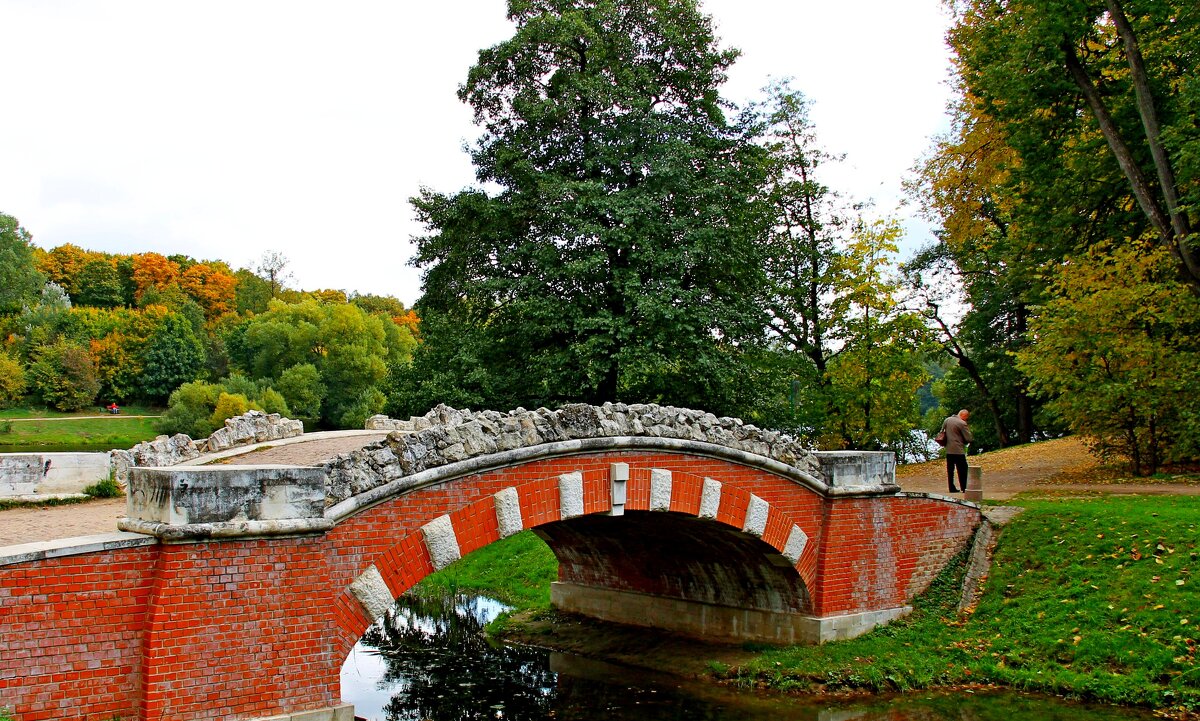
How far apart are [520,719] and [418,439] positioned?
3.77 m

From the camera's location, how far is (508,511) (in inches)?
396

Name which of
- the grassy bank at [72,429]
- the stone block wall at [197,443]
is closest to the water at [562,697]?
the stone block wall at [197,443]

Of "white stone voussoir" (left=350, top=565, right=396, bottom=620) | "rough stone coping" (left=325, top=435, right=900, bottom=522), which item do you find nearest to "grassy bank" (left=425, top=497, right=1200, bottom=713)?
"rough stone coping" (left=325, top=435, right=900, bottom=522)

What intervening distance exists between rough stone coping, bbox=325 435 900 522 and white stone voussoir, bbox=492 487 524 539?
31 cm

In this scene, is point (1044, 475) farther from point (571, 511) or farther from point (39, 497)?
point (39, 497)

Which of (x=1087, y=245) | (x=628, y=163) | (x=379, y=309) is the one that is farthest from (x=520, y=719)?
(x=379, y=309)

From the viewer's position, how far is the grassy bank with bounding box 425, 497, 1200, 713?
35.2 ft

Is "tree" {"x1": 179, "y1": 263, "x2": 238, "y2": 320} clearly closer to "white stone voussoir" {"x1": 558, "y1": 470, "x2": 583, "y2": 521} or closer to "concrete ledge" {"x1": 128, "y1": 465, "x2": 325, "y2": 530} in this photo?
"white stone voussoir" {"x1": 558, "y1": 470, "x2": 583, "y2": 521}

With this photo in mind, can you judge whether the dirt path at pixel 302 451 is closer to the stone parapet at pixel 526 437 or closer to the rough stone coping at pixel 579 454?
the stone parapet at pixel 526 437

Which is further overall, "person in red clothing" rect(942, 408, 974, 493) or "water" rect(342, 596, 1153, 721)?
"person in red clothing" rect(942, 408, 974, 493)

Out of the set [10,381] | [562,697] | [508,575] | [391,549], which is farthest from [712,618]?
[10,381]

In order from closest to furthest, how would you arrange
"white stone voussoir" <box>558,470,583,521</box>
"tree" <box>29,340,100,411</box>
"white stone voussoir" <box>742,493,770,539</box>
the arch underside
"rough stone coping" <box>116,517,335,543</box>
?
"rough stone coping" <box>116,517,335,543</box> < "white stone voussoir" <box>558,470,583,521</box> < "white stone voussoir" <box>742,493,770,539</box> < the arch underside < "tree" <box>29,340,100,411</box>

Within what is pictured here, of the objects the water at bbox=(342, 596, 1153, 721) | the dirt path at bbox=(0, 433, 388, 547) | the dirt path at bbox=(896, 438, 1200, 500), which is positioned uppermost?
the dirt path at bbox=(0, 433, 388, 547)

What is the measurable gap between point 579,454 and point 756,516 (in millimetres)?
2710
